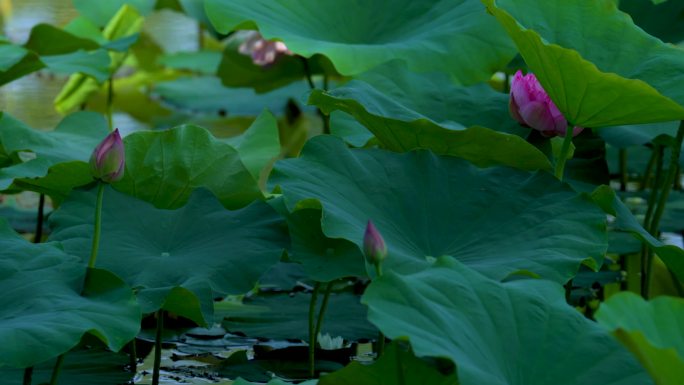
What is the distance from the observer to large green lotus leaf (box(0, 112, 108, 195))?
147 centimetres

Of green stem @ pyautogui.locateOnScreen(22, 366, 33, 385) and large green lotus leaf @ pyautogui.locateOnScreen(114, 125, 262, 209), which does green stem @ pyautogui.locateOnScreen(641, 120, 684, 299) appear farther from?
green stem @ pyautogui.locateOnScreen(22, 366, 33, 385)

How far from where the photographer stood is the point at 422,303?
1.04 meters

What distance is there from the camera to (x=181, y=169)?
4.94 ft

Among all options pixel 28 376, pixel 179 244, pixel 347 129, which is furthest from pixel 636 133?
pixel 28 376

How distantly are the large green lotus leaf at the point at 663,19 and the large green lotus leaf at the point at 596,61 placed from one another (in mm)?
584

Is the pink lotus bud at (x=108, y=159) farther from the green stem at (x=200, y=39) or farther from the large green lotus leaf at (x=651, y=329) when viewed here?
the green stem at (x=200, y=39)

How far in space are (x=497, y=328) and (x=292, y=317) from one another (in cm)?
72

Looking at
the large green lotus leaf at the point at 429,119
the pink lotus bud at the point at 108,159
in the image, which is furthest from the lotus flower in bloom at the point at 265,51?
the pink lotus bud at the point at 108,159

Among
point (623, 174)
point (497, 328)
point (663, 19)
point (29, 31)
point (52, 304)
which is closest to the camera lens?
point (497, 328)

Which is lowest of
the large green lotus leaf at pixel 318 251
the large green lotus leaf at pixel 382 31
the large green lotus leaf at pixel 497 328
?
the large green lotus leaf at pixel 318 251

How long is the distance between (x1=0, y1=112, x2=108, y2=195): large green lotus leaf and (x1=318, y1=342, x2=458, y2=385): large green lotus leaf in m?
0.50

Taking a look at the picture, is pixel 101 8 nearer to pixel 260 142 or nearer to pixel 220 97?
pixel 220 97

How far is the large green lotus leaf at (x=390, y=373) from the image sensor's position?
44.0 inches

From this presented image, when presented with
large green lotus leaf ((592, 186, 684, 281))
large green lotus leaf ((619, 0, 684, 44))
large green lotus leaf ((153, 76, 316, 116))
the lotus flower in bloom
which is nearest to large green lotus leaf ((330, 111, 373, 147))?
large green lotus leaf ((592, 186, 684, 281))
